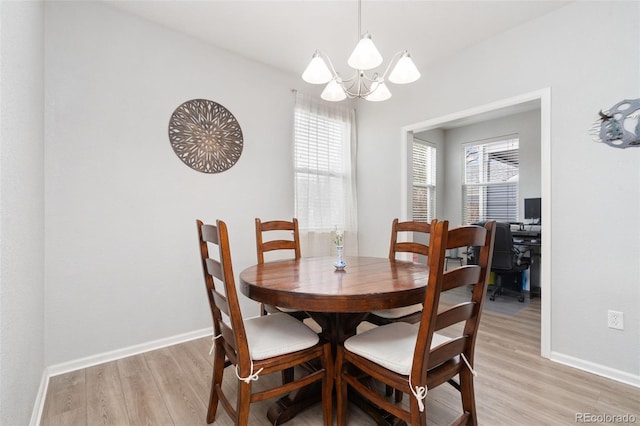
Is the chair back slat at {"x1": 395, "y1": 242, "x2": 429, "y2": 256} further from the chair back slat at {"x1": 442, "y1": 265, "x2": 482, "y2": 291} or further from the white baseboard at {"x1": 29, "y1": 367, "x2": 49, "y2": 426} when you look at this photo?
the white baseboard at {"x1": 29, "y1": 367, "x2": 49, "y2": 426}

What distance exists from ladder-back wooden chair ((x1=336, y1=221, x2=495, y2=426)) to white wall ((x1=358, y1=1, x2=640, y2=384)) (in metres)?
1.48

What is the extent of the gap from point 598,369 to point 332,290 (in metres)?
2.17

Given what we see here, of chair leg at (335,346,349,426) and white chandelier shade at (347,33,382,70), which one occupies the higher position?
white chandelier shade at (347,33,382,70)

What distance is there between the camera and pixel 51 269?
2111 mm

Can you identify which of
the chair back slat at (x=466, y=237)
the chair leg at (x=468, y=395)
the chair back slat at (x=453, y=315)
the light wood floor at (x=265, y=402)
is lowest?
the light wood floor at (x=265, y=402)

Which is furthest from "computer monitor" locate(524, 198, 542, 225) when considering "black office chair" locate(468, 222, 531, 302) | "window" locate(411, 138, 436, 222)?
"window" locate(411, 138, 436, 222)

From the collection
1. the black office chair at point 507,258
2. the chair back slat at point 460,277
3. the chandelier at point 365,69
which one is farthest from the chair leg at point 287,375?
the black office chair at point 507,258

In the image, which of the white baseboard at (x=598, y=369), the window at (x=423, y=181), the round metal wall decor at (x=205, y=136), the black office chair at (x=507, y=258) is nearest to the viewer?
the white baseboard at (x=598, y=369)

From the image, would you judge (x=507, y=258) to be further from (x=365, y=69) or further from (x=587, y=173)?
(x=365, y=69)

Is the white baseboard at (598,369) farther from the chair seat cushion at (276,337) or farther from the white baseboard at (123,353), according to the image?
the white baseboard at (123,353)

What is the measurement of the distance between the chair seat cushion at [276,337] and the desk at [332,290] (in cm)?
14

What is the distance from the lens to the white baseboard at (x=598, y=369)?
6.46 ft

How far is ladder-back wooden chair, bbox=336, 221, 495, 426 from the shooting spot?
1.09m

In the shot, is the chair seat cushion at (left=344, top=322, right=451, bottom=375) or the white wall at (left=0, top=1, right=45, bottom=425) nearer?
the white wall at (left=0, top=1, right=45, bottom=425)
